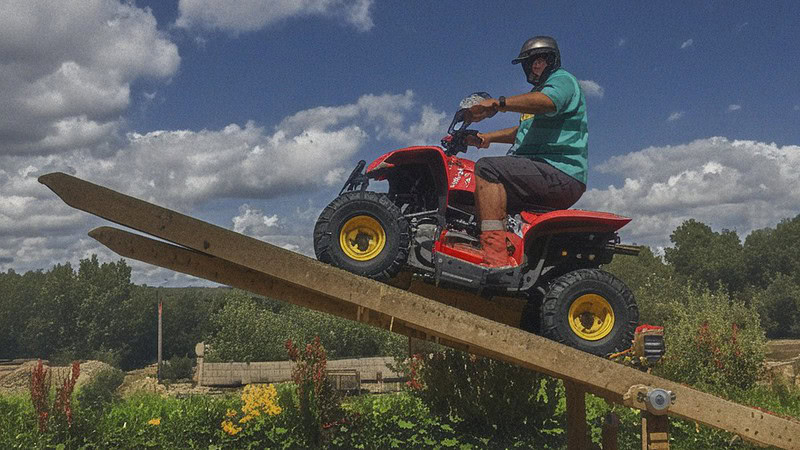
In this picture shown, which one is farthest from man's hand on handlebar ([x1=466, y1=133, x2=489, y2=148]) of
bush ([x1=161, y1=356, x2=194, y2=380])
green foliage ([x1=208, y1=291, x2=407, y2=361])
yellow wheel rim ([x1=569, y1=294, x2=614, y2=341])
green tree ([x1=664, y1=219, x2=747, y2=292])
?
green tree ([x1=664, y1=219, x2=747, y2=292])

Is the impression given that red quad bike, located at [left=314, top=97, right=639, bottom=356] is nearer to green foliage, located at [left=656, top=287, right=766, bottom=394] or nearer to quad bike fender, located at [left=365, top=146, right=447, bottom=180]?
quad bike fender, located at [left=365, top=146, right=447, bottom=180]

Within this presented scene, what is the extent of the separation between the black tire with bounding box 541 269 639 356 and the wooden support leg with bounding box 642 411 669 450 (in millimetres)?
423

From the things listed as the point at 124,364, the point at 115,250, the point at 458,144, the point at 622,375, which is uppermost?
the point at 458,144

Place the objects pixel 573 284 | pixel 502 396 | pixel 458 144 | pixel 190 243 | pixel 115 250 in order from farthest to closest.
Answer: pixel 502 396 → pixel 458 144 → pixel 573 284 → pixel 115 250 → pixel 190 243

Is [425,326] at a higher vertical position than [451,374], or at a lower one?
higher

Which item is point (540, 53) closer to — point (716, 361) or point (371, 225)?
point (371, 225)

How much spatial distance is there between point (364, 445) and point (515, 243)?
16.1 ft

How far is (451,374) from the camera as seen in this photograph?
8.98 metres

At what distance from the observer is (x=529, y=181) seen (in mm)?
4043

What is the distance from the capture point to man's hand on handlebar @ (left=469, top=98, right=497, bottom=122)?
12.7 ft

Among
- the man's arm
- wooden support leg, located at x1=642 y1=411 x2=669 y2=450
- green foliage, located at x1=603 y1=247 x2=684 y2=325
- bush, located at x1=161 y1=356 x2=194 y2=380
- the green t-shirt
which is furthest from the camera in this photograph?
bush, located at x1=161 y1=356 x2=194 y2=380

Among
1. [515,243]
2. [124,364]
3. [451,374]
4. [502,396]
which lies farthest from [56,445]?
[124,364]

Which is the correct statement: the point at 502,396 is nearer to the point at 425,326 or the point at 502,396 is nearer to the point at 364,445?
the point at 364,445

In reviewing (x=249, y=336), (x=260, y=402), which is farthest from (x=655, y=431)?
(x=249, y=336)
